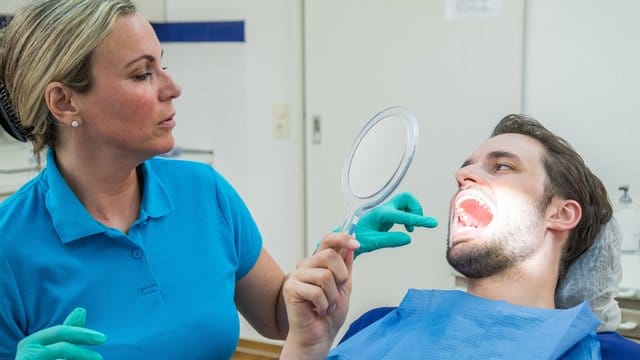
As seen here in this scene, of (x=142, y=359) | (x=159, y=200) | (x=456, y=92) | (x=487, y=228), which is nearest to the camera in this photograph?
(x=142, y=359)

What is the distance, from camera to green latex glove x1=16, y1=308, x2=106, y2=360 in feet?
4.14

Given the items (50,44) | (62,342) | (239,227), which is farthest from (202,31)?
(62,342)

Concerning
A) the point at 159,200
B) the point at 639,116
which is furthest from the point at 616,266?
the point at 639,116

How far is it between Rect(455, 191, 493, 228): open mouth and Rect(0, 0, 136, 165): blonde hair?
0.76 meters

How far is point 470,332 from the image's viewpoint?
1.61 meters

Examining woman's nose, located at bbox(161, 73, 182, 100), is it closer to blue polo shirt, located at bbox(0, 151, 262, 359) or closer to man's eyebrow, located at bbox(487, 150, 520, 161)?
blue polo shirt, located at bbox(0, 151, 262, 359)

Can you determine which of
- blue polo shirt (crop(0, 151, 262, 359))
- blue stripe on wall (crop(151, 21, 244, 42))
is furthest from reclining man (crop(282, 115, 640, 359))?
blue stripe on wall (crop(151, 21, 244, 42))

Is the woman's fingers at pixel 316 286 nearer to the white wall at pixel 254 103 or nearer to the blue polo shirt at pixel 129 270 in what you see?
the blue polo shirt at pixel 129 270

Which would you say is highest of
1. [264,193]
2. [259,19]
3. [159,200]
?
[259,19]

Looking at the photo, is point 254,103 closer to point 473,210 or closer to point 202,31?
point 202,31

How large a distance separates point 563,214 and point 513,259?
15cm

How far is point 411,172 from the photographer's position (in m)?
3.17

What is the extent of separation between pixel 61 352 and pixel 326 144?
2226 millimetres

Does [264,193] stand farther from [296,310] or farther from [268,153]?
[296,310]
